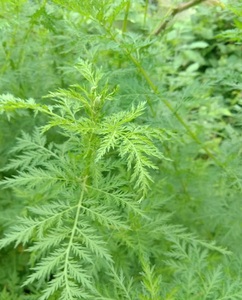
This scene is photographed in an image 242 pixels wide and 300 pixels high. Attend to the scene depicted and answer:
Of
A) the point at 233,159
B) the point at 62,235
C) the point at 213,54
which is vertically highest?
the point at 62,235

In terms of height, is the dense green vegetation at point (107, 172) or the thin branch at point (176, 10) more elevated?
the thin branch at point (176, 10)

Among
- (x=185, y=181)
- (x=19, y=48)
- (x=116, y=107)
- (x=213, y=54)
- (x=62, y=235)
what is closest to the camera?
(x=62, y=235)

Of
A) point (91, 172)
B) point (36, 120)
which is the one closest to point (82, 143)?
point (91, 172)

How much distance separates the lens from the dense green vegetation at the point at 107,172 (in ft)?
3.50

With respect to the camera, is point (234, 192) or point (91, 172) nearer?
point (91, 172)

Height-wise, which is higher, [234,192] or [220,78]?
[220,78]

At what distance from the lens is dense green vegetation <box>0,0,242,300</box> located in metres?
1.07

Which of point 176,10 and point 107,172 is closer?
point 107,172

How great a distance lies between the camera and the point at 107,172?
1.50 meters

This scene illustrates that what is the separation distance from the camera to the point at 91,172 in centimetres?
114

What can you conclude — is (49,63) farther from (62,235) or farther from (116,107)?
(62,235)

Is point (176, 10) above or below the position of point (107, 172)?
above

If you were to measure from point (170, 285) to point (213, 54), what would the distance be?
273 cm

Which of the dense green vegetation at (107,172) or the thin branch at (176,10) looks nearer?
the dense green vegetation at (107,172)
